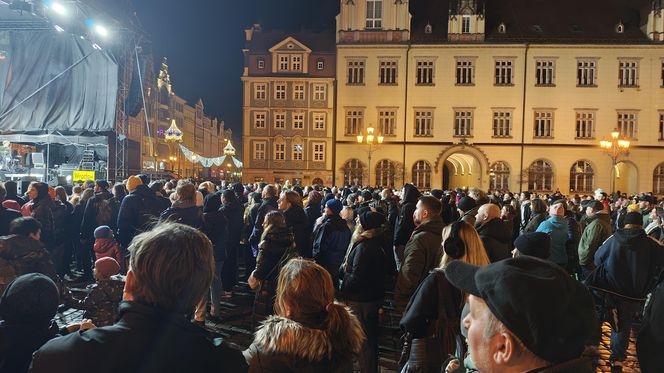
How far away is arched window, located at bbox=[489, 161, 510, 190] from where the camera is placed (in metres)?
37.5

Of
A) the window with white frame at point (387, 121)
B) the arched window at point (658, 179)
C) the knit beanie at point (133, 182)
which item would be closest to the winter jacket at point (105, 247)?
the knit beanie at point (133, 182)

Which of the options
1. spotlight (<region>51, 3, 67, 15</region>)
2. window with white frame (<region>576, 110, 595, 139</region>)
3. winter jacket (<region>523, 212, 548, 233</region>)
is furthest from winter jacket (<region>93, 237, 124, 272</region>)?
window with white frame (<region>576, 110, 595, 139</region>)

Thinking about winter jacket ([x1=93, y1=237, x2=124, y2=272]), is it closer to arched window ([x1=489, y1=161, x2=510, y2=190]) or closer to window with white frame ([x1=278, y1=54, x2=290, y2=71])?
window with white frame ([x1=278, y1=54, x2=290, y2=71])

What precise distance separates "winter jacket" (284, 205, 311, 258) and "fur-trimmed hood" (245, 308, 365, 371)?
534 centimetres

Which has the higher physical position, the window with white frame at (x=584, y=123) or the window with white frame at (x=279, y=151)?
the window with white frame at (x=584, y=123)

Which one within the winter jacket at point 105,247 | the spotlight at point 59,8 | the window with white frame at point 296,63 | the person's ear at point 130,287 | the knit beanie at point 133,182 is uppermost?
the window with white frame at point 296,63

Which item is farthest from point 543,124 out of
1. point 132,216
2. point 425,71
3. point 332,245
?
point 132,216

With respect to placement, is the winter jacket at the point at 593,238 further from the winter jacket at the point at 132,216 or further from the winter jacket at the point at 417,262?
the winter jacket at the point at 132,216

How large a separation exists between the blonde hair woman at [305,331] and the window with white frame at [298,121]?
3687 cm

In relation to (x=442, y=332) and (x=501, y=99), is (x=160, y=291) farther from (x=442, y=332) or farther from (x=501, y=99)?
(x=501, y=99)

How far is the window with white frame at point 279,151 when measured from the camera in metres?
39.6

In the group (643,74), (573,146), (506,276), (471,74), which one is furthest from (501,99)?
(506,276)

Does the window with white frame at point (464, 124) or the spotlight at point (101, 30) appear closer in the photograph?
the spotlight at point (101, 30)

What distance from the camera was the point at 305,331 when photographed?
2.55 m
